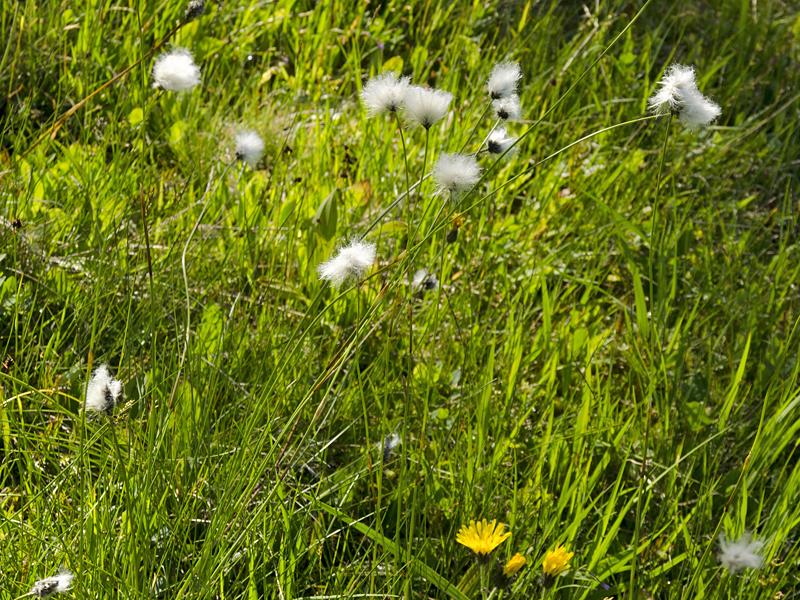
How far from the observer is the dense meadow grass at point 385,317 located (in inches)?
55.2

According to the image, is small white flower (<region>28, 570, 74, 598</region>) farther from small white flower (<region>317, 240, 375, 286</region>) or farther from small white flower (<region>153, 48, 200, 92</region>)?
small white flower (<region>153, 48, 200, 92</region>)

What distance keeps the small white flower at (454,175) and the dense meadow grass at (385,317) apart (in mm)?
96

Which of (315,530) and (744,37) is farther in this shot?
(744,37)

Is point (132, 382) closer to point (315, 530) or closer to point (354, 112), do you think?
point (315, 530)

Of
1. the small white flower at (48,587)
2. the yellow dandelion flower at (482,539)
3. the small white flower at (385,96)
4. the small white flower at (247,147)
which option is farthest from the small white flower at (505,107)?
the small white flower at (48,587)

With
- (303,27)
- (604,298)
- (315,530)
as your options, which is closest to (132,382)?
(315,530)

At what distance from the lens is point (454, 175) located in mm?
1328

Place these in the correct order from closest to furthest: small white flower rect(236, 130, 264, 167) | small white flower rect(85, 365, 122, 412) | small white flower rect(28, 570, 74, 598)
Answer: small white flower rect(28, 570, 74, 598), small white flower rect(85, 365, 122, 412), small white flower rect(236, 130, 264, 167)

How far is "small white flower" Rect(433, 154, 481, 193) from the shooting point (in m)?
1.32

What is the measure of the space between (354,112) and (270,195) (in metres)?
0.65

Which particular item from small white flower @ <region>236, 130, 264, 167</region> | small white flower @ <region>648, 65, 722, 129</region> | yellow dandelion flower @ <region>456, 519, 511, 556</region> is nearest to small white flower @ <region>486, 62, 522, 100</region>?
small white flower @ <region>648, 65, 722, 129</region>

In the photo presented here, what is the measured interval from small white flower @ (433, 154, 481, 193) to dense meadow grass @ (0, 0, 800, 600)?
10 cm

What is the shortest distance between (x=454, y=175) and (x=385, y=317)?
1.74 ft

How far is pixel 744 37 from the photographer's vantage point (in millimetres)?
3387
